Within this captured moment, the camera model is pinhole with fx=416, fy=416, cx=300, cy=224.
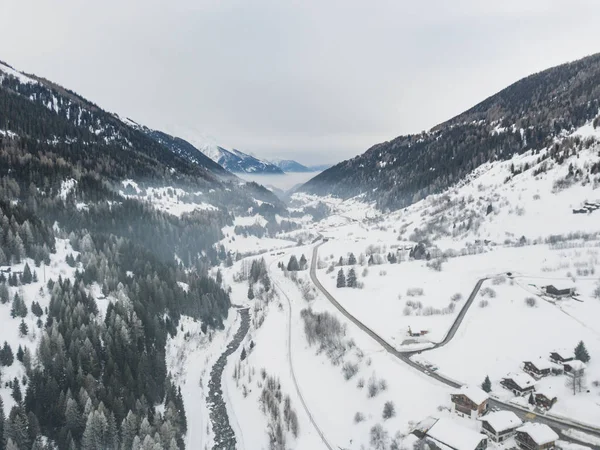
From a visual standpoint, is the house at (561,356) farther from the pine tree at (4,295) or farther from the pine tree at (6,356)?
the pine tree at (4,295)

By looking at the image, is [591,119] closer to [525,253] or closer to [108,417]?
[525,253]

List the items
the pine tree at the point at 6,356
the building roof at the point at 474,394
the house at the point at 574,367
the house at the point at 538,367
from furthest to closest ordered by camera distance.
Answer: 1. the pine tree at the point at 6,356
2. the house at the point at 538,367
3. the house at the point at 574,367
4. the building roof at the point at 474,394

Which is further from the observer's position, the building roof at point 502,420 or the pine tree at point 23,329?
the pine tree at point 23,329

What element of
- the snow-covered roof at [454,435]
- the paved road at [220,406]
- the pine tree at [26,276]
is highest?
the pine tree at [26,276]

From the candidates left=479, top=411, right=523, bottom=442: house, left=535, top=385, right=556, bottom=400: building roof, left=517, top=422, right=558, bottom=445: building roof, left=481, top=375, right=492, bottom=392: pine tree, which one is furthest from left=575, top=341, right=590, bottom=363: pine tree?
left=517, top=422, right=558, bottom=445: building roof

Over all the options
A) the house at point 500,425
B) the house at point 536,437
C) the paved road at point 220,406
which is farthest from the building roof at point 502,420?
the paved road at point 220,406

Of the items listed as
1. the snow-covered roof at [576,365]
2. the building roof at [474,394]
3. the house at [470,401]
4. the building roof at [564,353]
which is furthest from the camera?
the building roof at [564,353]

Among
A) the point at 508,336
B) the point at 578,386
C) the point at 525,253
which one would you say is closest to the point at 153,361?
the point at 508,336
